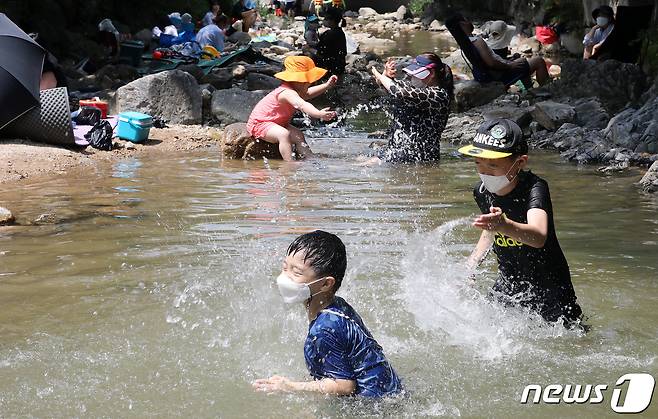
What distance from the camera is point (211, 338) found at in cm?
509

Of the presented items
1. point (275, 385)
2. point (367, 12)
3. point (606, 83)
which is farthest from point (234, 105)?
point (367, 12)

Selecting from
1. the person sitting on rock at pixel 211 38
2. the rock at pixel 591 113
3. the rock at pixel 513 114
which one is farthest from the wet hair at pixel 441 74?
the person sitting on rock at pixel 211 38

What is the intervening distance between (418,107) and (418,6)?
2634 centimetres

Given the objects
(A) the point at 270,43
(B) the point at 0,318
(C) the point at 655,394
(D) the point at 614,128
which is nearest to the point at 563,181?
(D) the point at 614,128

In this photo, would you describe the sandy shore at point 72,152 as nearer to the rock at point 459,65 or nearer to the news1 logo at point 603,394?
the news1 logo at point 603,394

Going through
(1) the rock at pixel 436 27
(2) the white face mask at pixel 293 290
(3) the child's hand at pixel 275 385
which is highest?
(2) the white face mask at pixel 293 290

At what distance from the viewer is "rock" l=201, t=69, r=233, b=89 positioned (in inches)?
616

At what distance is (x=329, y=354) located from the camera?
3.87 m

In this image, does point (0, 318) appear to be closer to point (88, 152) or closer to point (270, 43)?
point (88, 152)

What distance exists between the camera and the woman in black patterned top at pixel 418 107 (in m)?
9.65

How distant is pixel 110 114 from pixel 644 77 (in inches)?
285

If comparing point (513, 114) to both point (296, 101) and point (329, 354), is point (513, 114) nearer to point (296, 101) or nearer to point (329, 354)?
point (296, 101)

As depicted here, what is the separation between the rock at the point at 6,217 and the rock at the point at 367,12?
29.7m

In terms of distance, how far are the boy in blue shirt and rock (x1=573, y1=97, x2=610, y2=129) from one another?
8.70 metres
